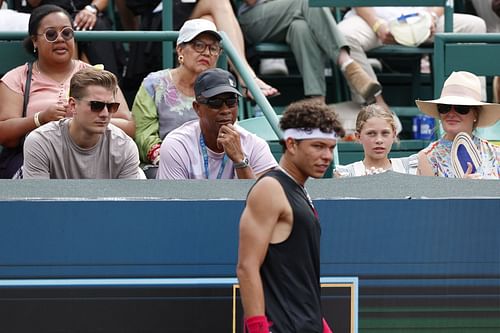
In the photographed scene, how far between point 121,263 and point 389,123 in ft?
6.50

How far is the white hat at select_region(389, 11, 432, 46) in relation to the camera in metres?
8.57

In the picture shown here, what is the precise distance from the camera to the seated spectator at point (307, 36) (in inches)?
327

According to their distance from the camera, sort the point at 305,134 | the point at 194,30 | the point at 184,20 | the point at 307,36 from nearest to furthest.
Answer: the point at 305,134 → the point at 194,30 → the point at 184,20 → the point at 307,36

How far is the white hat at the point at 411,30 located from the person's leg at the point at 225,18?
119 cm

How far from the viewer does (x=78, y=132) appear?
5.83 meters

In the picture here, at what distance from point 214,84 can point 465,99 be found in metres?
1.47

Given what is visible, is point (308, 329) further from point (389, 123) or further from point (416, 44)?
point (416, 44)

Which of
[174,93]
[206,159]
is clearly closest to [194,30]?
[174,93]

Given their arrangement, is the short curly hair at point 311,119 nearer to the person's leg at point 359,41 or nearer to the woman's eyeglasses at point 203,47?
the woman's eyeglasses at point 203,47

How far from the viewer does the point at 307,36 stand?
848 centimetres

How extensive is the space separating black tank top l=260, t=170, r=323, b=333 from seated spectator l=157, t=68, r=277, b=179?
3.86ft

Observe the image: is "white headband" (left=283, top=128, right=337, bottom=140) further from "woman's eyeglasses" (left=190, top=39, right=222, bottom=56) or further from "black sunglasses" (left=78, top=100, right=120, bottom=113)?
"woman's eyeglasses" (left=190, top=39, right=222, bottom=56)

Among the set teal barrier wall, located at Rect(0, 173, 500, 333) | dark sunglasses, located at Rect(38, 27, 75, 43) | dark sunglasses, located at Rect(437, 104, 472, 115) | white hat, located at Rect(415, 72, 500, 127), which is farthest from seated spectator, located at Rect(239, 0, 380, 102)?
teal barrier wall, located at Rect(0, 173, 500, 333)

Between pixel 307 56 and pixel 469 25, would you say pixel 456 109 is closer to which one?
pixel 307 56
